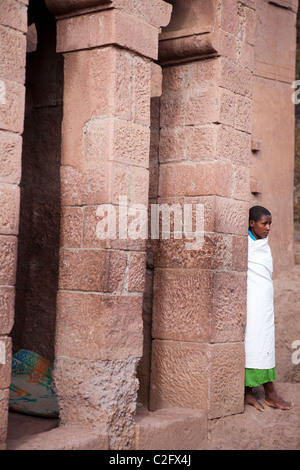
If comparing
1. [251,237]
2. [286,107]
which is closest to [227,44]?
[251,237]

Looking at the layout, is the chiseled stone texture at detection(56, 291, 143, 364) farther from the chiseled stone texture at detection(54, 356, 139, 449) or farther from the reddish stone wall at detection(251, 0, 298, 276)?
the reddish stone wall at detection(251, 0, 298, 276)

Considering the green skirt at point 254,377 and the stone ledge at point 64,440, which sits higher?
the green skirt at point 254,377

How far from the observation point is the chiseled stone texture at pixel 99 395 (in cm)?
400

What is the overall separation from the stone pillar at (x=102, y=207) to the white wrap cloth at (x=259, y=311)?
1245 mm

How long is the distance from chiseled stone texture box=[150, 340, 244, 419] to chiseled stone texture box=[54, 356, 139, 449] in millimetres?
743

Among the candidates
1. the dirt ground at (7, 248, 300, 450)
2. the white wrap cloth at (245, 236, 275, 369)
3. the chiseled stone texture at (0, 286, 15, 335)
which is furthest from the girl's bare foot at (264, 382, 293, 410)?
the chiseled stone texture at (0, 286, 15, 335)

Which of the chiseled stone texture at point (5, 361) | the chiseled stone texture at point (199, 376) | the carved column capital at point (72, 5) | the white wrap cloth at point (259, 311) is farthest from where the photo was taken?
the white wrap cloth at point (259, 311)

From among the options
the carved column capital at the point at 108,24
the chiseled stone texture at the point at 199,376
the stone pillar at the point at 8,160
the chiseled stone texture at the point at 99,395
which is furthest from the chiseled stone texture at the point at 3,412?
the carved column capital at the point at 108,24

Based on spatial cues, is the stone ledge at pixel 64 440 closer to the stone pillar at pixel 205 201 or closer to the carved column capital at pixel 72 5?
the stone pillar at pixel 205 201

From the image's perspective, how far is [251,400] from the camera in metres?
5.20

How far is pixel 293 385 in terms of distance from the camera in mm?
A: 5562

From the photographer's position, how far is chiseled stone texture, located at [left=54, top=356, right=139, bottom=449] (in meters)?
4.00

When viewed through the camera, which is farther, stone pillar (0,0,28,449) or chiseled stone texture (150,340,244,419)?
chiseled stone texture (150,340,244,419)
